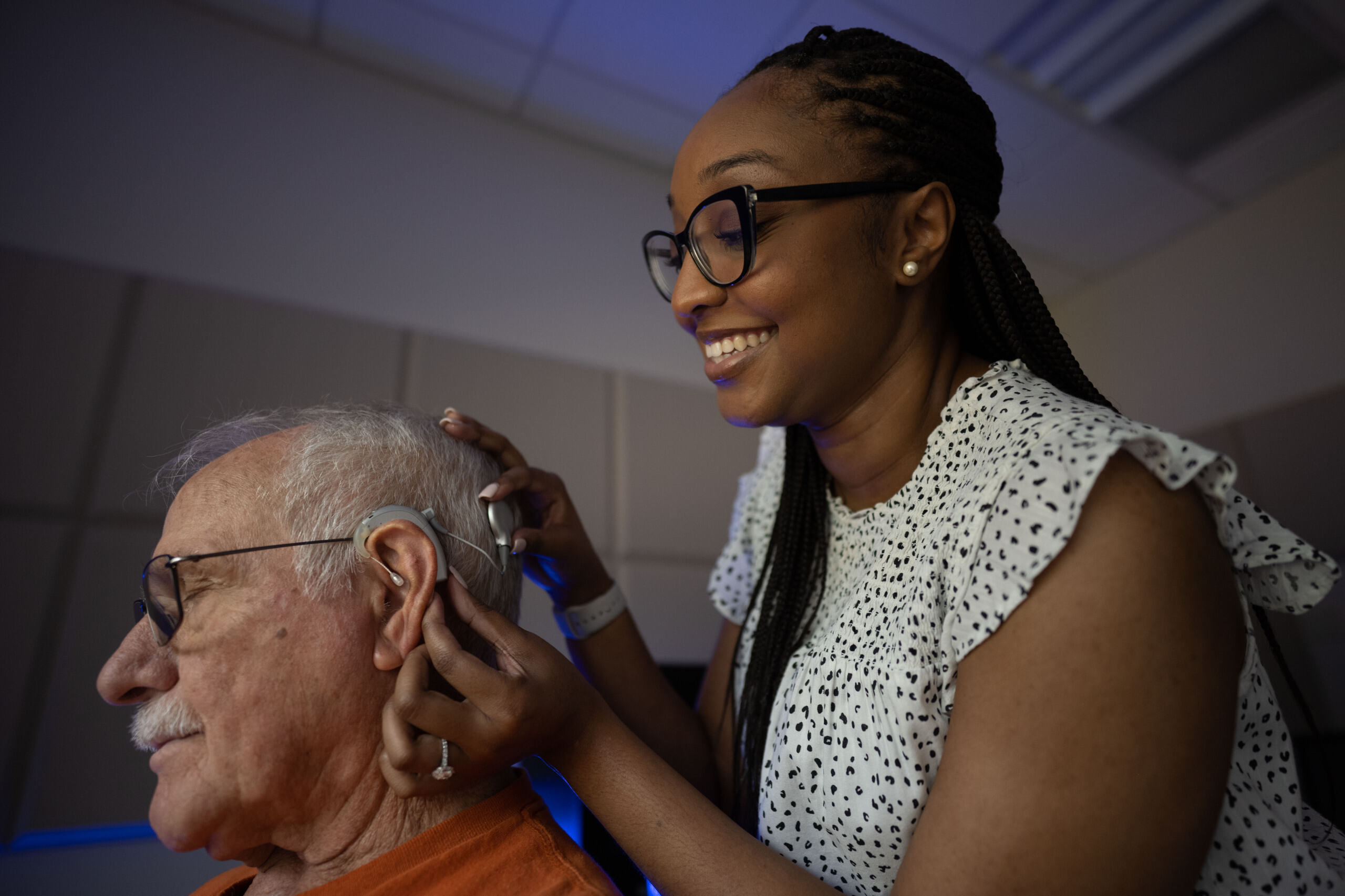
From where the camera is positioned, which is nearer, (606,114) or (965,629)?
(965,629)

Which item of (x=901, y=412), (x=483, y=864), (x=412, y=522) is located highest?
(x=901, y=412)

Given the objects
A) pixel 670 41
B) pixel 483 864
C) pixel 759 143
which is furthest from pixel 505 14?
pixel 483 864

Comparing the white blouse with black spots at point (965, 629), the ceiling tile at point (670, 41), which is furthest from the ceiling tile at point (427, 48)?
the white blouse with black spots at point (965, 629)

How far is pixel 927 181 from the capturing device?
36.9 inches

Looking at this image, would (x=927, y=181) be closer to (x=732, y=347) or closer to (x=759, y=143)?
(x=759, y=143)

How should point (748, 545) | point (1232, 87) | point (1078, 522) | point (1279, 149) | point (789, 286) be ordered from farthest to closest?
point (1279, 149) < point (1232, 87) < point (748, 545) < point (789, 286) < point (1078, 522)

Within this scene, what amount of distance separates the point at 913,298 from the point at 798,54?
360 mm

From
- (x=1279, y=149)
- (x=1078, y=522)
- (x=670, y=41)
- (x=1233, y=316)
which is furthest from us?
(x=1233, y=316)

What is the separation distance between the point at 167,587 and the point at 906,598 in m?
0.80

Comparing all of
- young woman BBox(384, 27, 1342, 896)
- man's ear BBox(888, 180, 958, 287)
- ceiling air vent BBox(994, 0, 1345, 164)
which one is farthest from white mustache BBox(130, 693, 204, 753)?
ceiling air vent BBox(994, 0, 1345, 164)

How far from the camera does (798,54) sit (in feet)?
3.26

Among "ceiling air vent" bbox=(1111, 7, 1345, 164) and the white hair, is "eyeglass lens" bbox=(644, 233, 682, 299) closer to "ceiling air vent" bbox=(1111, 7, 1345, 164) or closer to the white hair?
the white hair

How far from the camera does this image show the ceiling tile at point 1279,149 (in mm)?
2650

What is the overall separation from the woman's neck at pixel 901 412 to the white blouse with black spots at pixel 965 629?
0.15 feet
